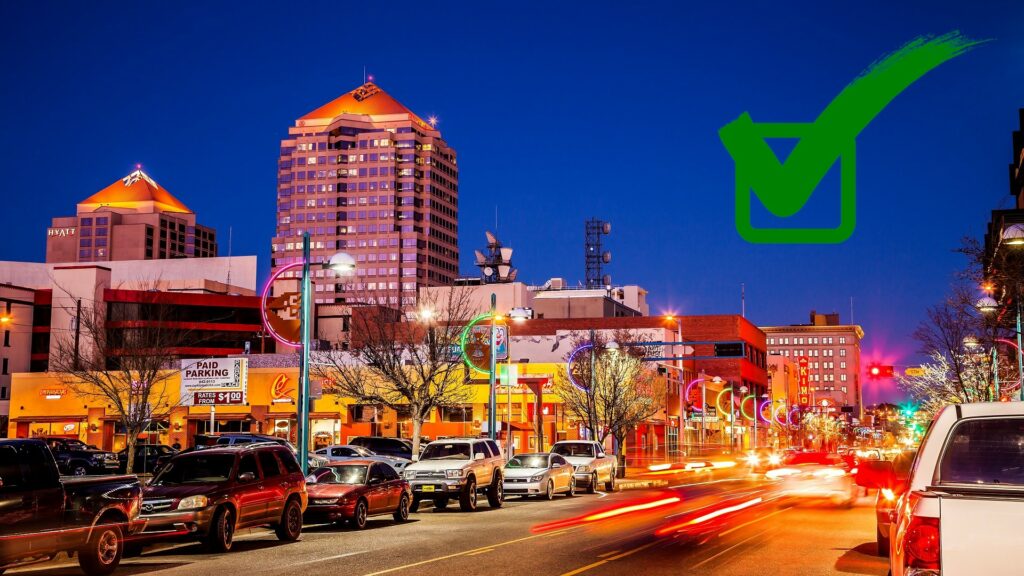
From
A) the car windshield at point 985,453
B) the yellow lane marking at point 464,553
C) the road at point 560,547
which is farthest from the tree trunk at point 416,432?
the car windshield at point 985,453

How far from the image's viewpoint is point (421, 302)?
57062mm

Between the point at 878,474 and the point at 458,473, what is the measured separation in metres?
14.3

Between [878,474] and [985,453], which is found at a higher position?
[985,453]

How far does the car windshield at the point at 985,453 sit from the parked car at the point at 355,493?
1694cm

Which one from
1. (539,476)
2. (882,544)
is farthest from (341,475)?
(882,544)

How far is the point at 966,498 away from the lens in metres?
6.09

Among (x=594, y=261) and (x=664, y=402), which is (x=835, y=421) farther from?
(x=664, y=402)

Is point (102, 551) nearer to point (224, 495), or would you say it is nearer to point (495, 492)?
point (224, 495)

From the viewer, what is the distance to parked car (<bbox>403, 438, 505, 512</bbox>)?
27.9 m

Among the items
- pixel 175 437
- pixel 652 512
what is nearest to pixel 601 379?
pixel 175 437

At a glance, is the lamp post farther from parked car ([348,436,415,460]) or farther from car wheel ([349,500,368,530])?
parked car ([348,436,415,460])

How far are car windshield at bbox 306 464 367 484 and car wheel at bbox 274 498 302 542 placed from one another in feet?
9.66

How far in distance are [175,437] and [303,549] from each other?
2162 inches

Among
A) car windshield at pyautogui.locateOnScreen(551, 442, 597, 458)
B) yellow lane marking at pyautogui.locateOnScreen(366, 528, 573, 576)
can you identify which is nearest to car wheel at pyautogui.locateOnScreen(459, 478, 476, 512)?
yellow lane marking at pyautogui.locateOnScreen(366, 528, 573, 576)
